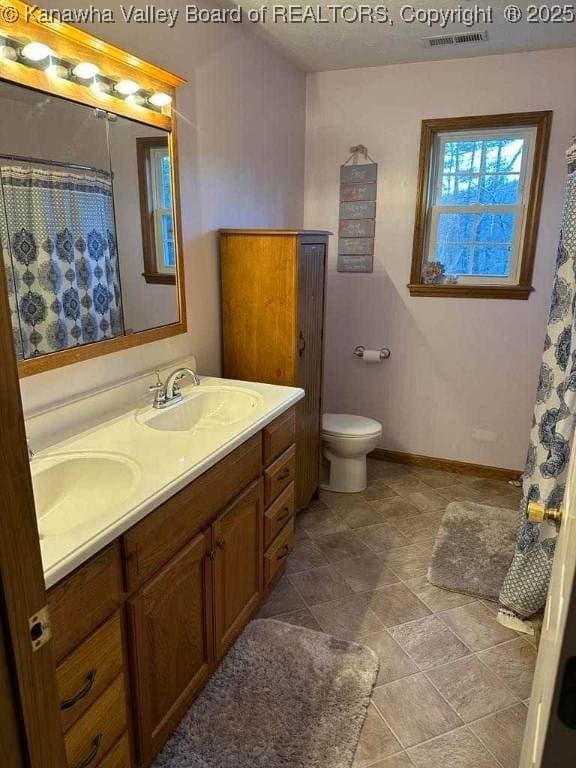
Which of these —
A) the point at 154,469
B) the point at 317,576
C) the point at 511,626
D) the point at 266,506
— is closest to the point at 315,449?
the point at 317,576

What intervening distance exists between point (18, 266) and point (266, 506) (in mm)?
1226

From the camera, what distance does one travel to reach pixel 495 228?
3266mm

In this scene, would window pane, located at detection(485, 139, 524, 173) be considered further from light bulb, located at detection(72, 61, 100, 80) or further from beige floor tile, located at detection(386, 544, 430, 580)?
light bulb, located at detection(72, 61, 100, 80)

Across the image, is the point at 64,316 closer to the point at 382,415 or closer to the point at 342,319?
the point at 342,319

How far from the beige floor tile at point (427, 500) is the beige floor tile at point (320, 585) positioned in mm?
878

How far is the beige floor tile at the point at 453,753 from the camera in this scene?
1.62 meters

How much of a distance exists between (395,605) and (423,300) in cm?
193

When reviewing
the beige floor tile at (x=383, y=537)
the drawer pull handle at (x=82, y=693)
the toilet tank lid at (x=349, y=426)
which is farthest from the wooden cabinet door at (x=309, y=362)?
the drawer pull handle at (x=82, y=693)

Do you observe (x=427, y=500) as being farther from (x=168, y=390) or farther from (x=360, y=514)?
(x=168, y=390)

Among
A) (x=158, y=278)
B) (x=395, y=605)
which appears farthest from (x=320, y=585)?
(x=158, y=278)

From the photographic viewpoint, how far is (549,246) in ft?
10.2

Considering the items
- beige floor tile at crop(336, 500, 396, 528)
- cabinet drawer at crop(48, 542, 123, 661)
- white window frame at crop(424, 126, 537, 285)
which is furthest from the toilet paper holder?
cabinet drawer at crop(48, 542, 123, 661)

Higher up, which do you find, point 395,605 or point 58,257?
point 58,257

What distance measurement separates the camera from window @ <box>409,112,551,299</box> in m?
3.11
